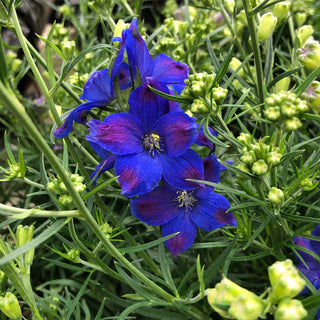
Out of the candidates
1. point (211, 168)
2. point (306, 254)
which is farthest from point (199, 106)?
point (306, 254)

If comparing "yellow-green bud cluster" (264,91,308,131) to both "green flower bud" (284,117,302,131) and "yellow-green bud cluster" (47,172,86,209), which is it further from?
"yellow-green bud cluster" (47,172,86,209)

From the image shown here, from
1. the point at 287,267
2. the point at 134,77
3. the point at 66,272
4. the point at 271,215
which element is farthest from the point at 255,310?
the point at 66,272

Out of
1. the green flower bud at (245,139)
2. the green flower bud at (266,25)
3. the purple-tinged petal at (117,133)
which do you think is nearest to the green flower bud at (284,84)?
the green flower bud at (266,25)

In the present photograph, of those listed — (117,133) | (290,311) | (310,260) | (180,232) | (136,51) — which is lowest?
(310,260)

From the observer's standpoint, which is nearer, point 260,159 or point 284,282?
point 284,282

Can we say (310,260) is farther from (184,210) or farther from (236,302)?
(236,302)

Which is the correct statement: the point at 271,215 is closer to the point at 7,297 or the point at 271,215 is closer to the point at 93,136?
the point at 93,136

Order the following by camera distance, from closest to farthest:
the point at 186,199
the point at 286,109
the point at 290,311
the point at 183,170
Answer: the point at 290,311, the point at 286,109, the point at 183,170, the point at 186,199
